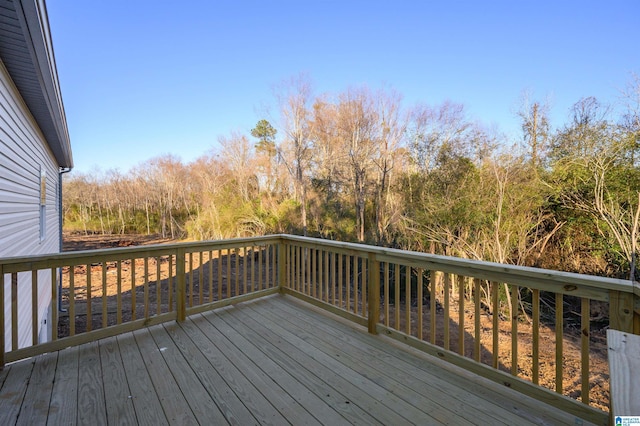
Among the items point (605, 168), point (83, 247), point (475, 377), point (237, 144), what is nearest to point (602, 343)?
point (605, 168)

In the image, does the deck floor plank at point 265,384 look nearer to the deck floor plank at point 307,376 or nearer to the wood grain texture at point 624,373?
the deck floor plank at point 307,376

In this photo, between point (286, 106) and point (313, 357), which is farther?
point (286, 106)

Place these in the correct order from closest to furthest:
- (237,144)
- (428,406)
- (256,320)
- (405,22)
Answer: (428,406) < (256,320) < (405,22) < (237,144)

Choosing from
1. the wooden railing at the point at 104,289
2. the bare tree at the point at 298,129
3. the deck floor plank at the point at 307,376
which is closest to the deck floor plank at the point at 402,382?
the deck floor plank at the point at 307,376

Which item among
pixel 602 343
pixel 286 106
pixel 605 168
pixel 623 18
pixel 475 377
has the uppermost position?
pixel 286 106

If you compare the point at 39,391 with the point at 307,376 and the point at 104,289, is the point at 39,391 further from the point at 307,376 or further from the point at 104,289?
the point at 307,376

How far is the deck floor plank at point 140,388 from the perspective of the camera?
1.70 meters

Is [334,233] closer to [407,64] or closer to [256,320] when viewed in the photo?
[407,64]

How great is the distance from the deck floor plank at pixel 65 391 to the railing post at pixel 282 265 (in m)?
2.27

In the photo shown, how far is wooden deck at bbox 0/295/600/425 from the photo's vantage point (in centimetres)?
172

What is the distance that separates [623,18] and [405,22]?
431cm

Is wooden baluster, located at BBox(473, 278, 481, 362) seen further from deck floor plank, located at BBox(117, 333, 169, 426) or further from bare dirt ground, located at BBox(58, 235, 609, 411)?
deck floor plank, located at BBox(117, 333, 169, 426)

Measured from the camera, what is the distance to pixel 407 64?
31.3ft

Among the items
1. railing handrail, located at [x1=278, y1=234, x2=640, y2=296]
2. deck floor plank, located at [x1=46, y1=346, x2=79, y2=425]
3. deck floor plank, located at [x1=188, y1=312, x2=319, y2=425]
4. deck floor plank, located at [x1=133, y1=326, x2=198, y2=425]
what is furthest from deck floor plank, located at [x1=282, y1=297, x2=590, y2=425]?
deck floor plank, located at [x1=46, y1=346, x2=79, y2=425]
